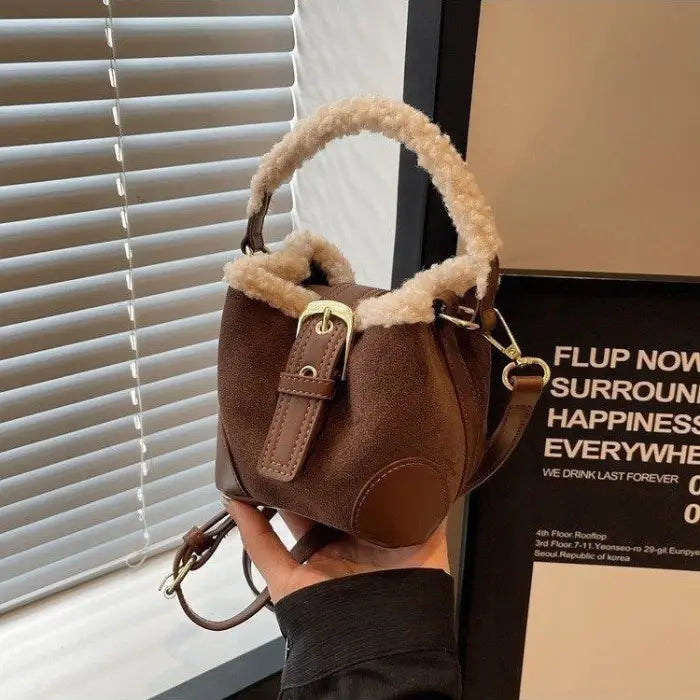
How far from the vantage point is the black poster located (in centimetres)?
73

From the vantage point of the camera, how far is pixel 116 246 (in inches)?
33.4

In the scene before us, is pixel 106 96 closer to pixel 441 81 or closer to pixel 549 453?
pixel 441 81

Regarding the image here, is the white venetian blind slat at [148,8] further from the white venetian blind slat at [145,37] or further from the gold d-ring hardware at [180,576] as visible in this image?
the gold d-ring hardware at [180,576]

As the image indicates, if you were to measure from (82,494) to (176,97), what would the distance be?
0.45m

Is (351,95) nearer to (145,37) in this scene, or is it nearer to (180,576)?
(145,37)

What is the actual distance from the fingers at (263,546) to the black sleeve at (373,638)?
3 cm

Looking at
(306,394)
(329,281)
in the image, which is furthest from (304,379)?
(329,281)

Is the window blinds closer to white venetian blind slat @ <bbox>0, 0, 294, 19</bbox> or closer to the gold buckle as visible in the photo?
white venetian blind slat @ <bbox>0, 0, 294, 19</bbox>

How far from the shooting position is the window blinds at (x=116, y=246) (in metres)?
0.77

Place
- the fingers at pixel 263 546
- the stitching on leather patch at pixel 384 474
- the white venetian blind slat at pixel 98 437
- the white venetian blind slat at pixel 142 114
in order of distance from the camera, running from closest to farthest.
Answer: the stitching on leather patch at pixel 384 474 → the fingers at pixel 263 546 → the white venetian blind slat at pixel 142 114 → the white venetian blind slat at pixel 98 437

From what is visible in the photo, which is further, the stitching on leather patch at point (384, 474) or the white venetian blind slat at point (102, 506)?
the white venetian blind slat at point (102, 506)

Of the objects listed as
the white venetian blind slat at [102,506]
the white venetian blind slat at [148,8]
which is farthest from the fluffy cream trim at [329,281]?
the white venetian blind slat at [102,506]

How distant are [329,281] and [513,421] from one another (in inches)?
7.4

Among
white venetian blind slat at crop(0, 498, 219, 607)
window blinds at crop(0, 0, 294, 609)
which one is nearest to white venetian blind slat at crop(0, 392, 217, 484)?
window blinds at crop(0, 0, 294, 609)
